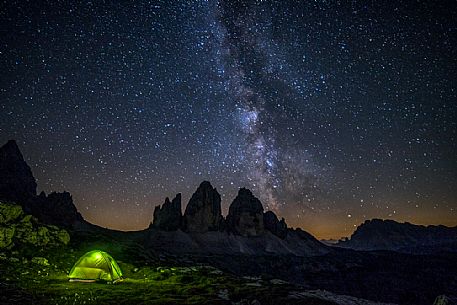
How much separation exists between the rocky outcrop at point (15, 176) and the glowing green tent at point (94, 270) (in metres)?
131

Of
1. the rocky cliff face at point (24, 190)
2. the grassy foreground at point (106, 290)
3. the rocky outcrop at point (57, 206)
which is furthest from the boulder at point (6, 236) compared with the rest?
the rocky outcrop at point (57, 206)

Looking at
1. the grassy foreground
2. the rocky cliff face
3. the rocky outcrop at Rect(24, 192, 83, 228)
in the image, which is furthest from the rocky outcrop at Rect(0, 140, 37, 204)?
the grassy foreground

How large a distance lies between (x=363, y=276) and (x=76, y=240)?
15412cm

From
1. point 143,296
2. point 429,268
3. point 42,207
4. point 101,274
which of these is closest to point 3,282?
point 101,274

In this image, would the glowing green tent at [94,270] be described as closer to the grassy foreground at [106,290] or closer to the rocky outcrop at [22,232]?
the grassy foreground at [106,290]

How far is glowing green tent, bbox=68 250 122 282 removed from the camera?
A: 30.8 metres

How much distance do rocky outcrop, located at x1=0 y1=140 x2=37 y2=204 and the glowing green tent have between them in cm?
13085

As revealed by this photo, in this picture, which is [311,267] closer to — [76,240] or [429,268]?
[429,268]

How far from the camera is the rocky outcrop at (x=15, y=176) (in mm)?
139438

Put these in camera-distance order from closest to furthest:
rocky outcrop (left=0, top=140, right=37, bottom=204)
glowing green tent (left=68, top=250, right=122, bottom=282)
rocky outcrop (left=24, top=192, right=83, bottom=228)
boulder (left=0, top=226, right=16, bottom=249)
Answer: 1. glowing green tent (left=68, top=250, right=122, bottom=282)
2. boulder (left=0, top=226, right=16, bottom=249)
3. rocky outcrop (left=0, top=140, right=37, bottom=204)
4. rocky outcrop (left=24, top=192, right=83, bottom=228)

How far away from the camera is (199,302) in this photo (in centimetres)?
2159

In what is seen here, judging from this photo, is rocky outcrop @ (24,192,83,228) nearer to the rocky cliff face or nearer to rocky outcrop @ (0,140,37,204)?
the rocky cliff face

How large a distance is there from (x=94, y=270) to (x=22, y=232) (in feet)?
63.7

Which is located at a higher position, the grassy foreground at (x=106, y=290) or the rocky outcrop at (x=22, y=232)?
the rocky outcrop at (x=22, y=232)
